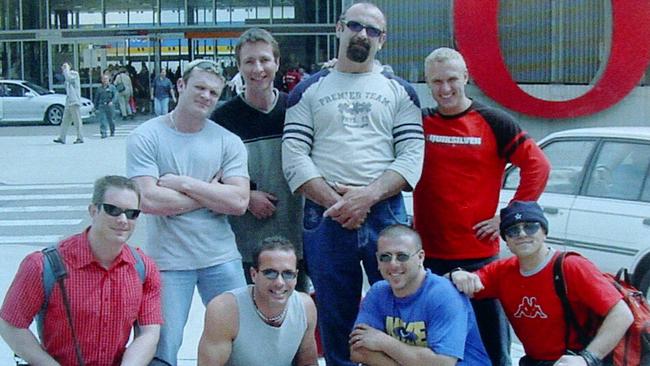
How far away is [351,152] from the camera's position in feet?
15.2

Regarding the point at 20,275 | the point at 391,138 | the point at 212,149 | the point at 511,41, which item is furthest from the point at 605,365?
the point at 511,41

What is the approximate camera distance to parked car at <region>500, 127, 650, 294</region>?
7.09 meters

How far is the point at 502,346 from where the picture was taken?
4992 millimetres

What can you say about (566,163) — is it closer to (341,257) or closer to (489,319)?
→ (489,319)

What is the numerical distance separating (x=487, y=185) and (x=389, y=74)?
0.73m

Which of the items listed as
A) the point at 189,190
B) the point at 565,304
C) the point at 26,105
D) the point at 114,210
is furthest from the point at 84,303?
the point at 26,105

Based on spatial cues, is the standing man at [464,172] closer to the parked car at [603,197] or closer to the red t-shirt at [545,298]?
the red t-shirt at [545,298]

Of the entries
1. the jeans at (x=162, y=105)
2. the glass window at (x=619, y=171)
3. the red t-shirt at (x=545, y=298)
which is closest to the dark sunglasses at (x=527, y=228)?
the red t-shirt at (x=545, y=298)

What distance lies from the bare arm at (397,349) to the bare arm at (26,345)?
53.0 inches

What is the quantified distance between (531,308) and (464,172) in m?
0.74

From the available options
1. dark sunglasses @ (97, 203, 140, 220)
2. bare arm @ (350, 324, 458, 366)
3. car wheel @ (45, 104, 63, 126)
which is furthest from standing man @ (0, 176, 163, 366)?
car wheel @ (45, 104, 63, 126)

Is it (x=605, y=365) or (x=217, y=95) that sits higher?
(x=217, y=95)

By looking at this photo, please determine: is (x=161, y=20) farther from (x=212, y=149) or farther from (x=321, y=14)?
(x=212, y=149)

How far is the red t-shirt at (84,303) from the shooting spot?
419 centimetres
